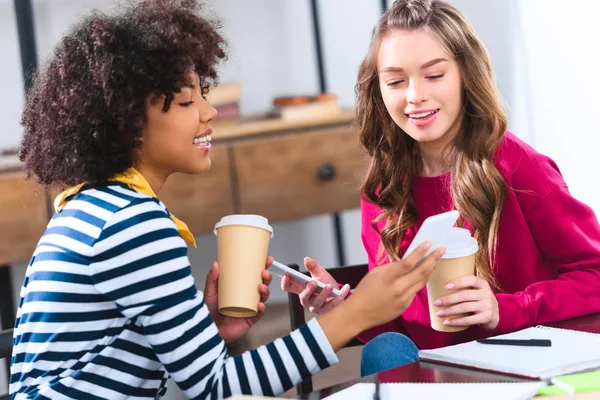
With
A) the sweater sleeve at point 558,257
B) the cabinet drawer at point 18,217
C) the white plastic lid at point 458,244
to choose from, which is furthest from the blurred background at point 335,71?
the white plastic lid at point 458,244

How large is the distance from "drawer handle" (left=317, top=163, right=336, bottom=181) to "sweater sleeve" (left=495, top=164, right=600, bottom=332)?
166cm

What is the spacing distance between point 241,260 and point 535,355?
1.41 ft

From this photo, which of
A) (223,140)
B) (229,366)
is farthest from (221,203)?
(229,366)

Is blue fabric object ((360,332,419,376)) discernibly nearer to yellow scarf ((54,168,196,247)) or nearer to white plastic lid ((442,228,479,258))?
white plastic lid ((442,228,479,258))

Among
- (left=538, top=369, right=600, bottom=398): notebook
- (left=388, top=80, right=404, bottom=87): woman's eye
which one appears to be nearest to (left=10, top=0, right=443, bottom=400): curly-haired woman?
(left=538, top=369, right=600, bottom=398): notebook

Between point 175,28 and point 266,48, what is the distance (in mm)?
2131

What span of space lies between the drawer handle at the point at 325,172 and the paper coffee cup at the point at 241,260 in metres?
1.92

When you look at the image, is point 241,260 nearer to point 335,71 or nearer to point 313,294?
point 313,294

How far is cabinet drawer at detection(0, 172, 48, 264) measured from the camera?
2.76 metres

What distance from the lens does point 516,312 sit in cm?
132

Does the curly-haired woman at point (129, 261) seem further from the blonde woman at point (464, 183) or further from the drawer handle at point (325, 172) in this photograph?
the drawer handle at point (325, 172)

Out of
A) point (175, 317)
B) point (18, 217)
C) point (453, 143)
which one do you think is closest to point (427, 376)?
point (175, 317)

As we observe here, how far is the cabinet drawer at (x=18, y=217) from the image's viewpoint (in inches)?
109

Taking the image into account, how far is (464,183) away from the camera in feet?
4.97
